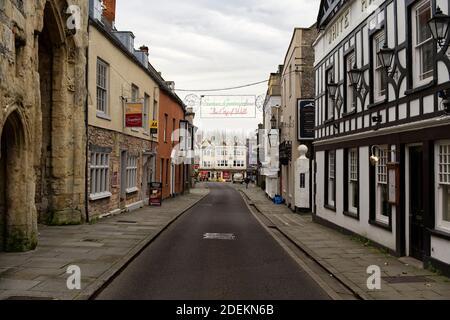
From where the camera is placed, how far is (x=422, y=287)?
8.29 metres

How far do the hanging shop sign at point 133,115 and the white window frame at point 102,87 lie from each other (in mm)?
1738

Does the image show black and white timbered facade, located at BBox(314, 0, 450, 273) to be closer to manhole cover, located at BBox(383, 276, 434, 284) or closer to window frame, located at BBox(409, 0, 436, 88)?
window frame, located at BBox(409, 0, 436, 88)

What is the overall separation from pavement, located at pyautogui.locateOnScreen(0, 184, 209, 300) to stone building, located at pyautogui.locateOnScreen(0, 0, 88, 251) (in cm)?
84

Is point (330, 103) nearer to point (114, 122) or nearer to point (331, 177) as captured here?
point (331, 177)

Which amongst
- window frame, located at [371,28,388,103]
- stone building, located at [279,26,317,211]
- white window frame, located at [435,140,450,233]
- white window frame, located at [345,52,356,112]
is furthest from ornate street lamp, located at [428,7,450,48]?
stone building, located at [279,26,317,211]

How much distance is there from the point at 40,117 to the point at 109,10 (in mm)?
15943

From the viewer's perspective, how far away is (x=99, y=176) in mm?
18953

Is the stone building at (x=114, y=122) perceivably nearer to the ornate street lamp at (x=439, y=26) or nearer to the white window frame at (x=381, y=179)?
the white window frame at (x=381, y=179)

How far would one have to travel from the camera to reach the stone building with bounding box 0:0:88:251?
1034 centimetres

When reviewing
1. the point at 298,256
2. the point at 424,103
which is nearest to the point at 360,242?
the point at 298,256

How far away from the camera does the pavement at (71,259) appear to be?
25.3ft

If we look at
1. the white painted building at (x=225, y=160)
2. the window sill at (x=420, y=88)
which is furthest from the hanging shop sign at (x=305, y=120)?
the white painted building at (x=225, y=160)
